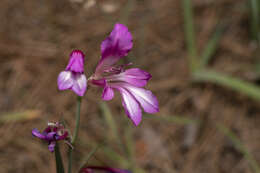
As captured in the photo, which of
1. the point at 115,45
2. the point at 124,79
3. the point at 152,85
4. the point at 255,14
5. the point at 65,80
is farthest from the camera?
the point at 152,85

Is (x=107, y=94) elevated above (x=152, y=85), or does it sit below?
above

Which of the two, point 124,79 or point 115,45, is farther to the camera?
point 124,79

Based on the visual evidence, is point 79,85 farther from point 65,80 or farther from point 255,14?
point 255,14

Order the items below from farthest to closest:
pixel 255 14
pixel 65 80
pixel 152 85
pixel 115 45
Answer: pixel 152 85 → pixel 255 14 → pixel 115 45 → pixel 65 80

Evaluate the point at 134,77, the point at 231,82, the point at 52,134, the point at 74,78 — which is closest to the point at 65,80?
the point at 74,78

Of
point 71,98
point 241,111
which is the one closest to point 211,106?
point 241,111

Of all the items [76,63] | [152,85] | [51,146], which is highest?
[76,63]
